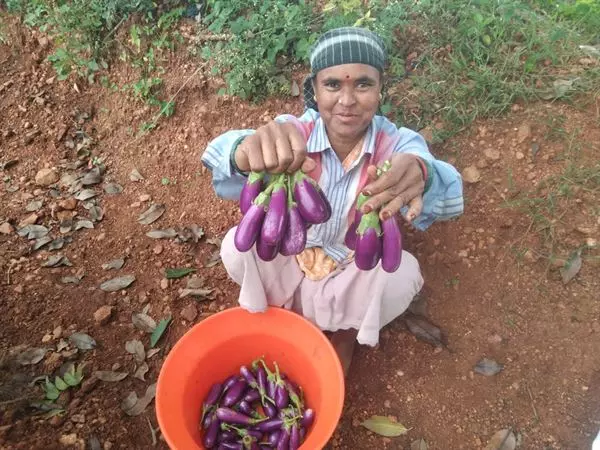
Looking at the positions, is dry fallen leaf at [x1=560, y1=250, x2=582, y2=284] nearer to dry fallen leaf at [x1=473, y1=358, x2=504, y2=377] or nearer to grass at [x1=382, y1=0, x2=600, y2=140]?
dry fallen leaf at [x1=473, y1=358, x2=504, y2=377]

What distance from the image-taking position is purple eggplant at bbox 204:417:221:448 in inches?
82.2

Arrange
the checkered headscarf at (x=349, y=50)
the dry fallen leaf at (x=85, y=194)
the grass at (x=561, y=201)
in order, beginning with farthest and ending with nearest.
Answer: the dry fallen leaf at (x=85, y=194) < the grass at (x=561, y=201) < the checkered headscarf at (x=349, y=50)

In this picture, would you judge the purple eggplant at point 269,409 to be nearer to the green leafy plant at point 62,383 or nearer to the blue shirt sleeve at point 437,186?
the green leafy plant at point 62,383

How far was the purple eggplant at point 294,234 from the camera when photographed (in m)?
1.63

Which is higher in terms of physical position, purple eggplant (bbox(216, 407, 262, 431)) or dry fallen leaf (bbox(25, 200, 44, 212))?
dry fallen leaf (bbox(25, 200, 44, 212))

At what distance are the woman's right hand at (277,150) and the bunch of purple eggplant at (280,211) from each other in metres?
0.04

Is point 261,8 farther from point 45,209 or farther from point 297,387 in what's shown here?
point 297,387

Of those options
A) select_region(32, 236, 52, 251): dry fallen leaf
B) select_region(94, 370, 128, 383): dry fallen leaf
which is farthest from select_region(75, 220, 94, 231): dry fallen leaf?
select_region(94, 370, 128, 383): dry fallen leaf

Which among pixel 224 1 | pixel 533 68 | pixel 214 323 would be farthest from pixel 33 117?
pixel 533 68

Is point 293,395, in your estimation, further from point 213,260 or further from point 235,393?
point 213,260

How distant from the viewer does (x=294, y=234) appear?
1.66 meters

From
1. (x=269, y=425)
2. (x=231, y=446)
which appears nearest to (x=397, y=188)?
(x=269, y=425)

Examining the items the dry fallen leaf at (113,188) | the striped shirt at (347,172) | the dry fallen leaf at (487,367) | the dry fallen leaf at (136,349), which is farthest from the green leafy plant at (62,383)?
the dry fallen leaf at (487,367)

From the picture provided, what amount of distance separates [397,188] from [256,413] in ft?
3.93
